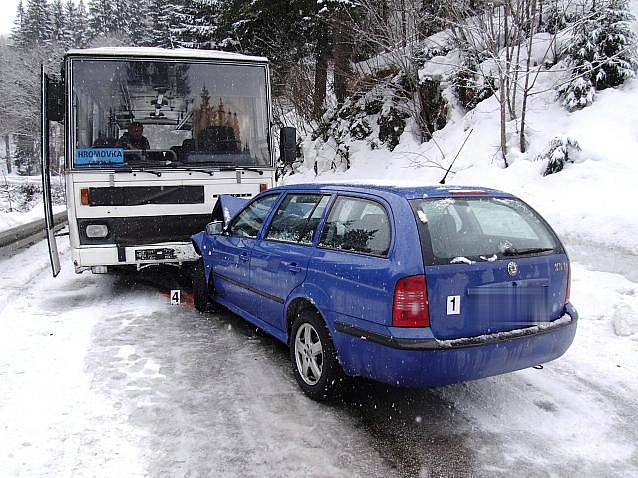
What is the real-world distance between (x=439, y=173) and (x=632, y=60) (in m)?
4.84

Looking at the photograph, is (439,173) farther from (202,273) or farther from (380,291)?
(380,291)

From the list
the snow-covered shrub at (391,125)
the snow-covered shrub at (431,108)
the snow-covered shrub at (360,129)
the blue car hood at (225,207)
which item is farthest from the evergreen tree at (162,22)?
the blue car hood at (225,207)

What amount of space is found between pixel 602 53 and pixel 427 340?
1165 centimetres

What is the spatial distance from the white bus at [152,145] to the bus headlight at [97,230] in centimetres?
1

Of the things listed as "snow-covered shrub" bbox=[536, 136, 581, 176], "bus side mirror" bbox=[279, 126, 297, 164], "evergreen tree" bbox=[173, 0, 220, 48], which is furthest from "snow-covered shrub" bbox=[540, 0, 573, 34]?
"evergreen tree" bbox=[173, 0, 220, 48]

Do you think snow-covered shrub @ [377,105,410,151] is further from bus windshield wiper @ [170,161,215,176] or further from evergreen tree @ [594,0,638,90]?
bus windshield wiper @ [170,161,215,176]

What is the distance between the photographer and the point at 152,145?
275 inches

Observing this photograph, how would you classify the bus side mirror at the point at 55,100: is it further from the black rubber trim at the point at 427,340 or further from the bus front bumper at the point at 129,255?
the black rubber trim at the point at 427,340

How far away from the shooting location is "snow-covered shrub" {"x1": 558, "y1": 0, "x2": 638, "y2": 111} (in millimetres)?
12148

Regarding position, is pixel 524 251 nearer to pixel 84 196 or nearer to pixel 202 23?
pixel 84 196

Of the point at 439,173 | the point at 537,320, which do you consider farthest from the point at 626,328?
the point at 439,173

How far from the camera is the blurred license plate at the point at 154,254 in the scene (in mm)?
6996

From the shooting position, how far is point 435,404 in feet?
13.7

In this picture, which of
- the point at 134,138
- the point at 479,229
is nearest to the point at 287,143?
the point at 134,138
